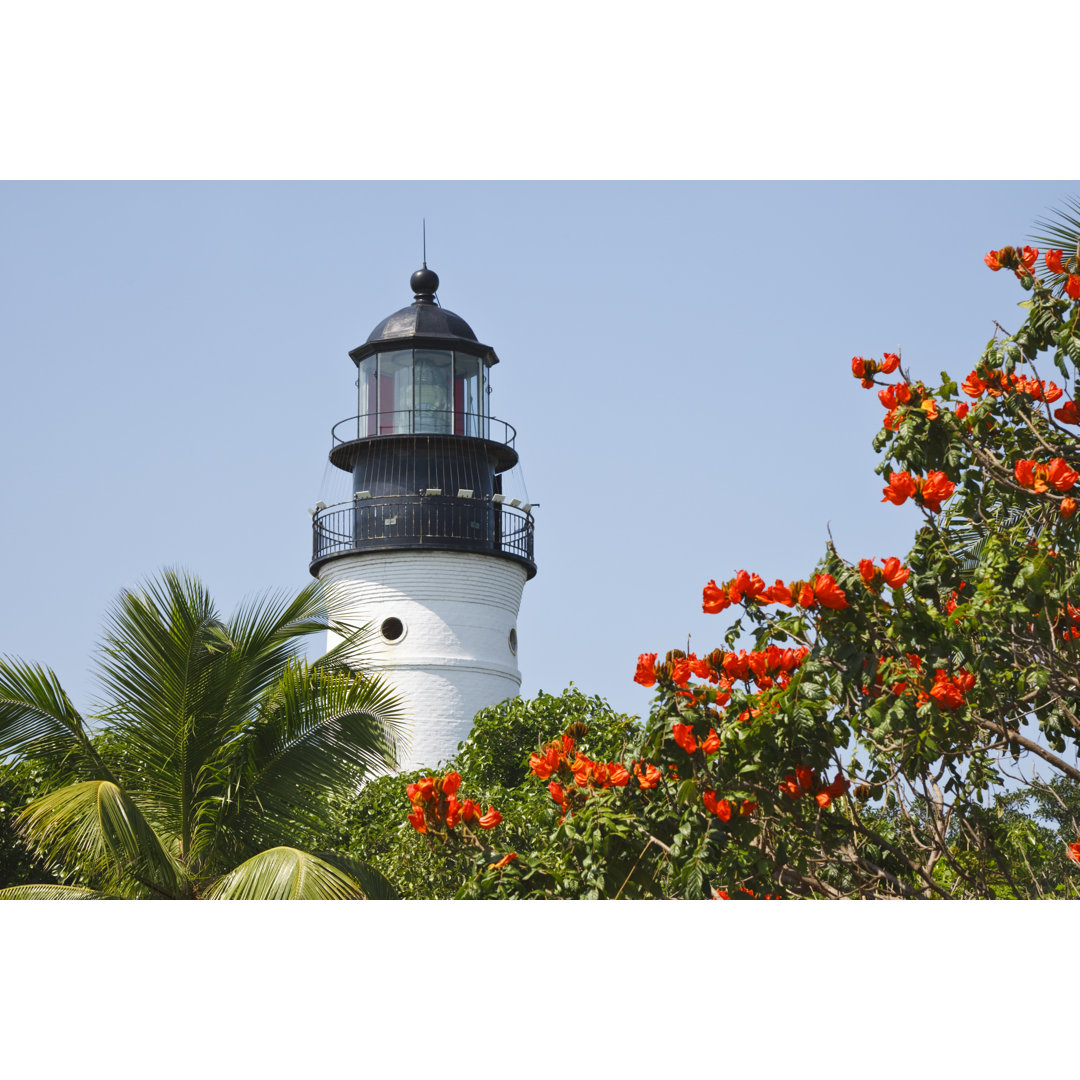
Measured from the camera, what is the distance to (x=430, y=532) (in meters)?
20.0

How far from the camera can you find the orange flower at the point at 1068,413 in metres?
5.73

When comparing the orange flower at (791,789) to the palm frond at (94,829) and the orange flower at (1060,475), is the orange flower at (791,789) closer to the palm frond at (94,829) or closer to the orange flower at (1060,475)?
the orange flower at (1060,475)

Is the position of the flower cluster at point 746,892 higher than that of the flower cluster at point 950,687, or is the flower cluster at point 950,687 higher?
the flower cluster at point 950,687

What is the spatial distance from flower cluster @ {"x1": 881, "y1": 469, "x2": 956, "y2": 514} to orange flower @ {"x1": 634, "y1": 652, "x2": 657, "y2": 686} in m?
1.09

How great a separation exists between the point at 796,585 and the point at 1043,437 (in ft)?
6.17

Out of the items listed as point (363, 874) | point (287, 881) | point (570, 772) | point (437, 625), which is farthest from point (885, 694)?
point (437, 625)

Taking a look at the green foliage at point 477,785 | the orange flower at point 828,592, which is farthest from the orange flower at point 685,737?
the green foliage at point 477,785

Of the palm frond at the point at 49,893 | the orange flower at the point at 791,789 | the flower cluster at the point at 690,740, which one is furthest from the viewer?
the palm frond at the point at 49,893

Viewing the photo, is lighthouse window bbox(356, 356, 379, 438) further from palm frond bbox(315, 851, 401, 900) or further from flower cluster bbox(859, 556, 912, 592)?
flower cluster bbox(859, 556, 912, 592)

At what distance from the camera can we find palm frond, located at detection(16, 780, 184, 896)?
7.41 metres

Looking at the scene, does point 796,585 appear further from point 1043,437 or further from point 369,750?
point 369,750

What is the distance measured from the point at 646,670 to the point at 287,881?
3484 mm

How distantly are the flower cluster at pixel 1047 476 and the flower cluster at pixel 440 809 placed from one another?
2.56 meters

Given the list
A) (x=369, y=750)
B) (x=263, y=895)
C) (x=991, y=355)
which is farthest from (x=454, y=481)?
(x=991, y=355)
